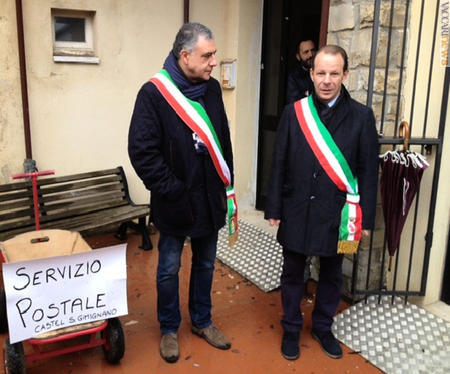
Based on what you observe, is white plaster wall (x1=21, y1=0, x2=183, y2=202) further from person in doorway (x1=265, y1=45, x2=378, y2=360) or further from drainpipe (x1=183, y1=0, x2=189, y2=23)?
person in doorway (x1=265, y1=45, x2=378, y2=360)

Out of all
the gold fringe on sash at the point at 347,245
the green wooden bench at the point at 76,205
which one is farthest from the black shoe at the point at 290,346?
the green wooden bench at the point at 76,205

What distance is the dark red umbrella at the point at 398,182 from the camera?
295 centimetres

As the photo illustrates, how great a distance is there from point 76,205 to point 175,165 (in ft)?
7.59

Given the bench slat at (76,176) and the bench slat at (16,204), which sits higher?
the bench slat at (76,176)

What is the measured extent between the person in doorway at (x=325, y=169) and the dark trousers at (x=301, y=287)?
0.04 meters

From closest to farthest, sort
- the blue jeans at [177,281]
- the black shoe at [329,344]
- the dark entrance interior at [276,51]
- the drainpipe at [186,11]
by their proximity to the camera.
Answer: the blue jeans at [177,281], the black shoe at [329,344], the drainpipe at [186,11], the dark entrance interior at [276,51]

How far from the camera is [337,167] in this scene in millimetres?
2613

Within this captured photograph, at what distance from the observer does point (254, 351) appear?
2994mm

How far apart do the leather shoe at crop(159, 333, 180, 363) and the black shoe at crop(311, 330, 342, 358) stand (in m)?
0.91

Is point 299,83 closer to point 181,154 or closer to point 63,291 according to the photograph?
point 181,154

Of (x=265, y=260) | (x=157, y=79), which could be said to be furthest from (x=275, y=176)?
(x=265, y=260)

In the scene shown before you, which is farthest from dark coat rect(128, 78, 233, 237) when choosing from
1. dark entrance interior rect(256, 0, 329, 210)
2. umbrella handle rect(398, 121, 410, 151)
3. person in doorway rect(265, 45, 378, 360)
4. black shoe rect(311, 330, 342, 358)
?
dark entrance interior rect(256, 0, 329, 210)

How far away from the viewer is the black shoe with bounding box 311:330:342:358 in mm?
2936

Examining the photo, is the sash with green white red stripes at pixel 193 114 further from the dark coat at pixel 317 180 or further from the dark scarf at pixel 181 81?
the dark coat at pixel 317 180
